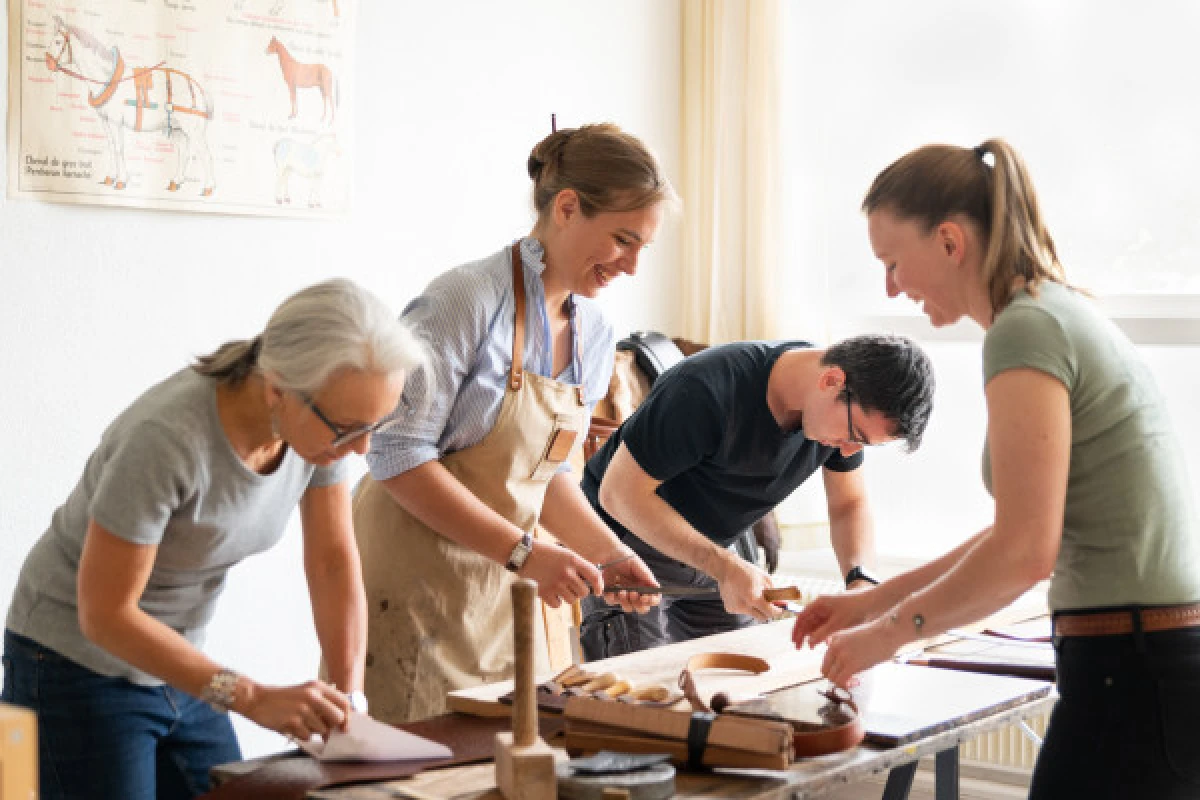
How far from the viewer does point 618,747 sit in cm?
192

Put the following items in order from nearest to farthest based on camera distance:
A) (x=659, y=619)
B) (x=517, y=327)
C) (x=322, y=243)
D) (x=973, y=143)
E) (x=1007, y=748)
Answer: (x=517, y=327) → (x=659, y=619) → (x=322, y=243) → (x=1007, y=748) → (x=973, y=143)

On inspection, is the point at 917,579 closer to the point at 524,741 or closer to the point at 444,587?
the point at 524,741

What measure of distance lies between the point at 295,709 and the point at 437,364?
0.79 m

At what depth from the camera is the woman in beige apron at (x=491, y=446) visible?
97.0 inches

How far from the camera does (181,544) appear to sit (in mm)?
1957

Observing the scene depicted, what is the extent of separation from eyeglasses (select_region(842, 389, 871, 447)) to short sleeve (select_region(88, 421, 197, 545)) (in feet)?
4.35

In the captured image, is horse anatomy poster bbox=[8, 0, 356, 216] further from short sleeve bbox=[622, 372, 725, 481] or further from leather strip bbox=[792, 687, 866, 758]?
leather strip bbox=[792, 687, 866, 758]

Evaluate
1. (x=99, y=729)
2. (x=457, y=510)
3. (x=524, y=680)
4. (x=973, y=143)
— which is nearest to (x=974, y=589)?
(x=524, y=680)

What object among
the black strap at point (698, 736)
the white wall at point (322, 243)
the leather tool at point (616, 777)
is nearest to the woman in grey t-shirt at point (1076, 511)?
the black strap at point (698, 736)

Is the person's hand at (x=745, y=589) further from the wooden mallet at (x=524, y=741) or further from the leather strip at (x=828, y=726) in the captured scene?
the wooden mallet at (x=524, y=741)

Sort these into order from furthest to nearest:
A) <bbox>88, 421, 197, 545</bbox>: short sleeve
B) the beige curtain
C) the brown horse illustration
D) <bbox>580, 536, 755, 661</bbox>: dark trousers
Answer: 1. the beige curtain
2. the brown horse illustration
3. <bbox>580, 536, 755, 661</bbox>: dark trousers
4. <bbox>88, 421, 197, 545</bbox>: short sleeve

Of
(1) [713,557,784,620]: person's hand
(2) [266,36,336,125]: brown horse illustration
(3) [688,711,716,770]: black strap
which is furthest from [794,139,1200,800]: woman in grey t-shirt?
(2) [266,36,336,125]: brown horse illustration

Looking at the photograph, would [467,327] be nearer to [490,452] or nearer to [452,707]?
[490,452]

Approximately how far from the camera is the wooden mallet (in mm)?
1739
